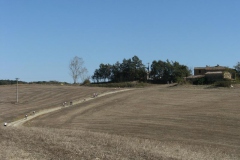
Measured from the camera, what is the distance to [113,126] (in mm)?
28219

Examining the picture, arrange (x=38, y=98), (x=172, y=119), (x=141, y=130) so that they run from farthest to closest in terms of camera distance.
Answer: (x=38, y=98) < (x=172, y=119) < (x=141, y=130)

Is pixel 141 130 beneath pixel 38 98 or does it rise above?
beneath

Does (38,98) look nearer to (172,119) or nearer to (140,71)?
(172,119)

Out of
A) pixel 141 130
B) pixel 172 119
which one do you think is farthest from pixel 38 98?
pixel 141 130

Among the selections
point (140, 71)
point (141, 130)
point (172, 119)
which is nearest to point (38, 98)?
point (172, 119)

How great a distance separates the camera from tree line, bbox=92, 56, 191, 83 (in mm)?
110625

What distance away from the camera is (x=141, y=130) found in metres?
25.7

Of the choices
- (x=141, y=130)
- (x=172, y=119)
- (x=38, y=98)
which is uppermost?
(x=38, y=98)

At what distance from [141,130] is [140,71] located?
3663 inches

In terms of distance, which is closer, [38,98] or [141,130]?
[141,130]

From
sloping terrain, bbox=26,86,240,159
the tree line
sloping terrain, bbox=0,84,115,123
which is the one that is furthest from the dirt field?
the tree line

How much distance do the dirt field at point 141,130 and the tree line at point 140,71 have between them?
202 feet

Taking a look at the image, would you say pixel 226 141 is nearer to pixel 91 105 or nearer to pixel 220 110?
pixel 220 110

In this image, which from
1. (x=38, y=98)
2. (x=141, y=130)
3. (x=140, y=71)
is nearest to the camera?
(x=141, y=130)
